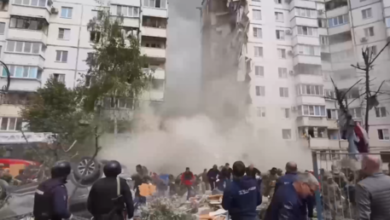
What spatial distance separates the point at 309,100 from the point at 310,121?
1.65 meters

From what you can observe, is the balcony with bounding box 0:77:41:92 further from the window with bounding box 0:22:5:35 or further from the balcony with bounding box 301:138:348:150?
the balcony with bounding box 301:138:348:150

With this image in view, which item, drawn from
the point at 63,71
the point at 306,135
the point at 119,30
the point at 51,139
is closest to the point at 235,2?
the point at 119,30

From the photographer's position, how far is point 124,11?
20844 mm

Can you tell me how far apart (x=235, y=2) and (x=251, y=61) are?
4.68 meters

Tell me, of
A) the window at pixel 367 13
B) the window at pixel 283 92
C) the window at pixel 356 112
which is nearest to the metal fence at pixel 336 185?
the window at pixel 283 92

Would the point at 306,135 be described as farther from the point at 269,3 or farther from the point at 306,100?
the point at 269,3

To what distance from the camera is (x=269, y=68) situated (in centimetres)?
1748

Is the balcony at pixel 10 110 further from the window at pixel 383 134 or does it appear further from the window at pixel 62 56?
the window at pixel 383 134

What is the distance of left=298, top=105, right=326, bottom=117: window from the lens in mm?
17183

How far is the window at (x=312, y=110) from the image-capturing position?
56.4ft

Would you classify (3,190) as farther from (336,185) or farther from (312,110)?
(312,110)

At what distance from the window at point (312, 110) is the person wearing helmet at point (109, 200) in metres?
15.2

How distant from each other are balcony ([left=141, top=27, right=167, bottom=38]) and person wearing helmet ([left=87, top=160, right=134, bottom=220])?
2031 cm

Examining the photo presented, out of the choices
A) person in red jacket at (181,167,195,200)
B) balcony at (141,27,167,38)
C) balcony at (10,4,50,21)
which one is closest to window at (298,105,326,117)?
person in red jacket at (181,167,195,200)
